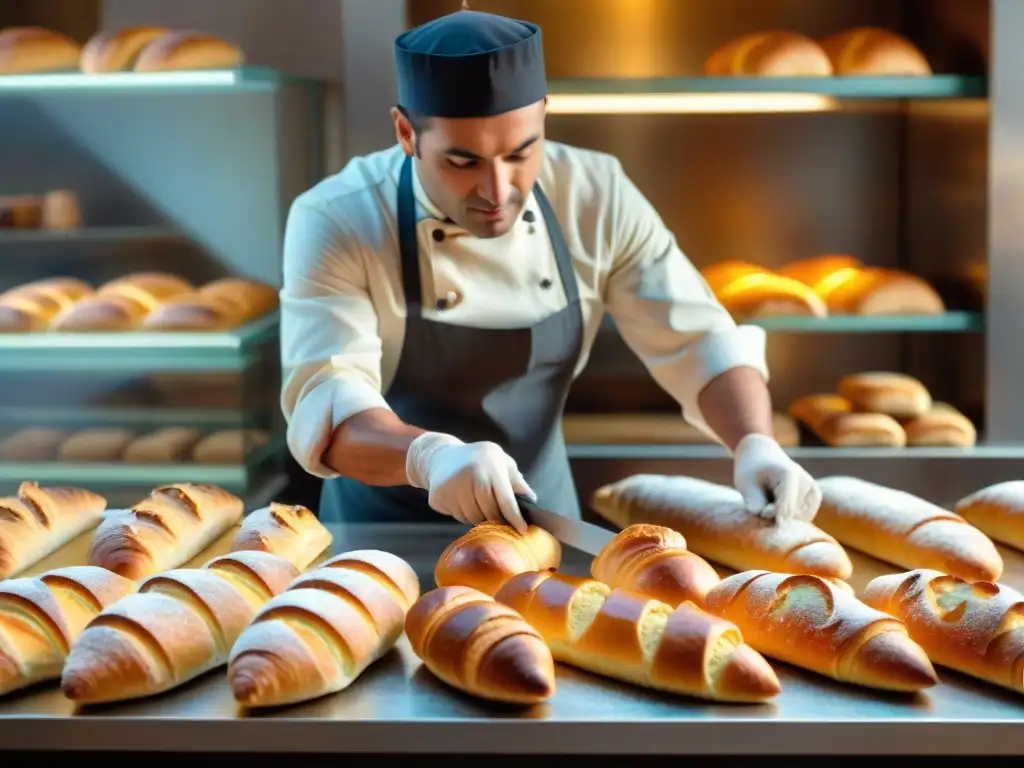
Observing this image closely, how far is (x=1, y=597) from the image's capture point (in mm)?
1435

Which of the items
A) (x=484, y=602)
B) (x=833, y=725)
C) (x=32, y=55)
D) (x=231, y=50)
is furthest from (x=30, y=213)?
(x=833, y=725)

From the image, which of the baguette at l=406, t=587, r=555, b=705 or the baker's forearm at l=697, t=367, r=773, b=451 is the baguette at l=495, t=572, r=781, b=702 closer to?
the baguette at l=406, t=587, r=555, b=705

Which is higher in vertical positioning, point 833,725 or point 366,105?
point 366,105

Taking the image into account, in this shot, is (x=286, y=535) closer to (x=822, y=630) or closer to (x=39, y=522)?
(x=39, y=522)

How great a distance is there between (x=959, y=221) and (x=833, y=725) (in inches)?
92.3

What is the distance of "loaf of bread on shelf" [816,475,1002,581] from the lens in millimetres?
1717

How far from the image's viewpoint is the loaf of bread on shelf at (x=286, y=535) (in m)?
1.73

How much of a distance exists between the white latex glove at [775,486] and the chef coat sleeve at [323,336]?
62 cm

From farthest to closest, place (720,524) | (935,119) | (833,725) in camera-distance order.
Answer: (935,119)
(720,524)
(833,725)

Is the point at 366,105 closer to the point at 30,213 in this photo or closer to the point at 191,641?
the point at 30,213

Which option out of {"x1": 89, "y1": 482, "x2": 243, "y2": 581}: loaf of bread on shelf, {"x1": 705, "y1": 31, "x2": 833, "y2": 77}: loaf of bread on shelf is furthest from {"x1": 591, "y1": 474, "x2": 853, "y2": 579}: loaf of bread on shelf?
{"x1": 705, "y1": 31, "x2": 833, "y2": 77}: loaf of bread on shelf

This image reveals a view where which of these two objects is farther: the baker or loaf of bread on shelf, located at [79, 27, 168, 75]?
loaf of bread on shelf, located at [79, 27, 168, 75]

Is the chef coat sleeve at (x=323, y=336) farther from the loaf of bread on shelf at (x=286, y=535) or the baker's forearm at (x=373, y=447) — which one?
the loaf of bread on shelf at (x=286, y=535)

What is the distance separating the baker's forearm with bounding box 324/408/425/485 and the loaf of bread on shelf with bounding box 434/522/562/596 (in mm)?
284
